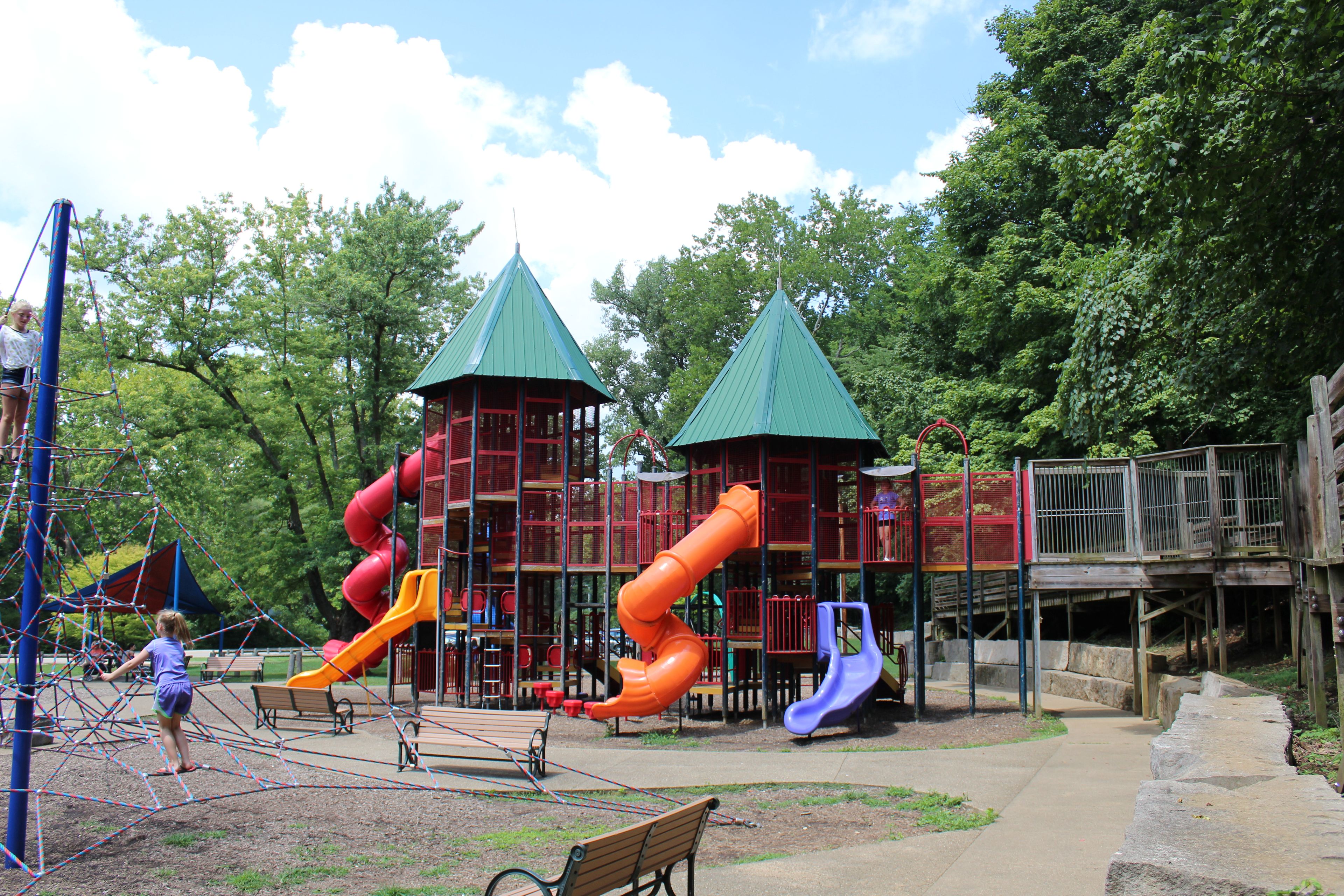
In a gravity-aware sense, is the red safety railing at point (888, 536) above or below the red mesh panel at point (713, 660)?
above

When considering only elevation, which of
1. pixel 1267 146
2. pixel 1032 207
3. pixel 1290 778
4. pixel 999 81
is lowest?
pixel 1290 778

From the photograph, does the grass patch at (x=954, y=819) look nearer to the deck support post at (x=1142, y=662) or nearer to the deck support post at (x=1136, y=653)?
the deck support post at (x=1142, y=662)

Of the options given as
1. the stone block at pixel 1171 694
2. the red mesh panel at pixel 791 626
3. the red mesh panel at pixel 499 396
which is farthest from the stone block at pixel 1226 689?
the red mesh panel at pixel 499 396

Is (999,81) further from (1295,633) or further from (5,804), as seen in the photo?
(5,804)

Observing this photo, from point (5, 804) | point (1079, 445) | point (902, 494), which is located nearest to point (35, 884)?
point (5, 804)

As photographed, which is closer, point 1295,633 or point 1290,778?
point 1290,778

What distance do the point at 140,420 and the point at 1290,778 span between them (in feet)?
103

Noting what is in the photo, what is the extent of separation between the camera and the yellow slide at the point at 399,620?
2138 cm

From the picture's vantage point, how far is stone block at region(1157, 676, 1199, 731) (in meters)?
14.5

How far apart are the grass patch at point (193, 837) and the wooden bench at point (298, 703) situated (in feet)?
23.7

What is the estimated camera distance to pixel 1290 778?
22.1ft

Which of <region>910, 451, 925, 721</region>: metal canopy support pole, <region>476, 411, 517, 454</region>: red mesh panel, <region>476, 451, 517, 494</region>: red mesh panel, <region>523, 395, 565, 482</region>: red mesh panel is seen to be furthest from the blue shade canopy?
<region>910, 451, 925, 721</region>: metal canopy support pole

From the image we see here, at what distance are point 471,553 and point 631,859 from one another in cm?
1561

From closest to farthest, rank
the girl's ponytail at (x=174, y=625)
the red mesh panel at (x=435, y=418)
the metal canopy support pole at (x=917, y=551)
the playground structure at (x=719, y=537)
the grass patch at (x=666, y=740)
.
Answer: the girl's ponytail at (x=174, y=625) → the grass patch at (x=666, y=740) → the playground structure at (x=719, y=537) → the metal canopy support pole at (x=917, y=551) → the red mesh panel at (x=435, y=418)
